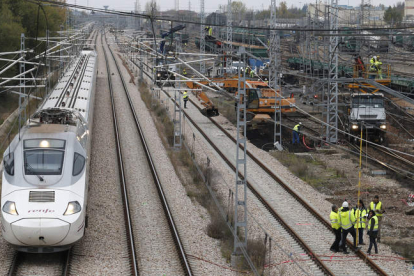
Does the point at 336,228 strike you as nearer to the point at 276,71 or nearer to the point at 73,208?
the point at 73,208

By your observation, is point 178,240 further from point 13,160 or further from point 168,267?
point 13,160

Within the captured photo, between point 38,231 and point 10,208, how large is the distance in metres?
0.83

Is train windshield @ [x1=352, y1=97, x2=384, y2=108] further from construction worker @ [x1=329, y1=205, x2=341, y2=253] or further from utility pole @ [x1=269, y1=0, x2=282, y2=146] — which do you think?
construction worker @ [x1=329, y1=205, x2=341, y2=253]

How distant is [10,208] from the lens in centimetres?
1171

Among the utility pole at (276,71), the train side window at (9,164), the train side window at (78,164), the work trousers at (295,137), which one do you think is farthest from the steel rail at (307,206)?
the train side window at (9,164)

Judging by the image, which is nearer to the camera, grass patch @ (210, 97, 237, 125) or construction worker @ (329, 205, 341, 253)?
construction worker @ (329, 205, 341, 253)

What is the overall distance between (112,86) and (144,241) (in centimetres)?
3587

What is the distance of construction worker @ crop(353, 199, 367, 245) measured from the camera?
14180mm

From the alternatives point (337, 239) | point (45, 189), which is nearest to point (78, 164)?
point (45, 189)

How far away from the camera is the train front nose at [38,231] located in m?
11.4

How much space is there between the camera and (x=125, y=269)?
12.2 m

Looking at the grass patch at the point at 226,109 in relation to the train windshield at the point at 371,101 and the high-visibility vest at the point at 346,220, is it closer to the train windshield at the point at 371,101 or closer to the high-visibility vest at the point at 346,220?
the train windshield at the point at 371,101

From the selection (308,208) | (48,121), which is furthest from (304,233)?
(48,121)

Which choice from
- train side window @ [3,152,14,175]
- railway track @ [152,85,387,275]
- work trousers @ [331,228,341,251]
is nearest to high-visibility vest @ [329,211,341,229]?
work trousers @ [331,228,341,251]
